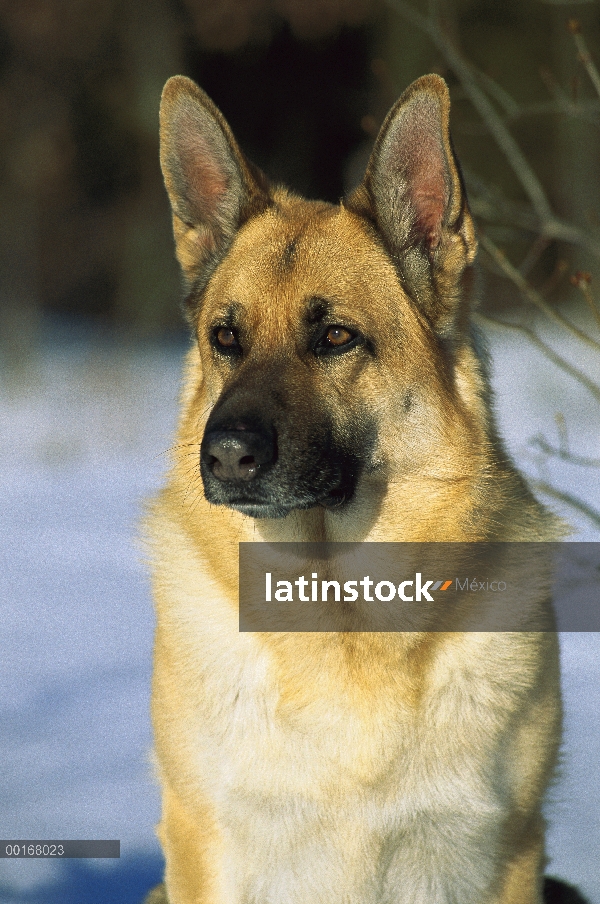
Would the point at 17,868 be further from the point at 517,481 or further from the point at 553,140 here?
the point at 553,140

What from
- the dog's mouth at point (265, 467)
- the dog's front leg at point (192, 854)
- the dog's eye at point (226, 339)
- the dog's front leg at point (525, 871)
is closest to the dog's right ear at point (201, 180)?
the dog's eye at point (226, 339)

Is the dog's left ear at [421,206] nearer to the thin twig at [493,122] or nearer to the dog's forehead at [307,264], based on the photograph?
the dog's forehead at [307,264]

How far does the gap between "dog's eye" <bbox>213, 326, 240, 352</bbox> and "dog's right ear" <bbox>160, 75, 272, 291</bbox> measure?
0.92 feet

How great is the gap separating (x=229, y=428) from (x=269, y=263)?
55 cm

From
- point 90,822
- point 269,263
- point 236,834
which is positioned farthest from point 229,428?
point 90,822

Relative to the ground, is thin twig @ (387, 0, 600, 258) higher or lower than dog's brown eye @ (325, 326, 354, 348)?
higher

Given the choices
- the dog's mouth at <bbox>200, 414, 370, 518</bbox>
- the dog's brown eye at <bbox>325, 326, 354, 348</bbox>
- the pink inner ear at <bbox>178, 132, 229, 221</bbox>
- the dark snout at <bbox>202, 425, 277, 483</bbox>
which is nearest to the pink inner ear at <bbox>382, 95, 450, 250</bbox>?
the dog's brown eye at <bbox>325, 326, 354, 348</bbox>

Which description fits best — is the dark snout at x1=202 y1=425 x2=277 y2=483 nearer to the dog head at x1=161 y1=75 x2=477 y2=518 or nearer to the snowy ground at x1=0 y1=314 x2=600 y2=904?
the dog head at x1=161 y1=75 x2=477 y2=518

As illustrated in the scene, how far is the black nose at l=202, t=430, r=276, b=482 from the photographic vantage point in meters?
2.22

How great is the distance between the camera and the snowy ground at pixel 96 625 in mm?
3092

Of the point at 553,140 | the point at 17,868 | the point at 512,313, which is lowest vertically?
the point at 17,868

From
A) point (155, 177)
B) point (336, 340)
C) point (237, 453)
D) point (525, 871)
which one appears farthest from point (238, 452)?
point (155, 177)

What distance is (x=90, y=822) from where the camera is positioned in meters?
3.16

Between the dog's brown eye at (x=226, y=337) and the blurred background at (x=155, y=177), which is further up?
the blurred background at (x=155, y=177)
